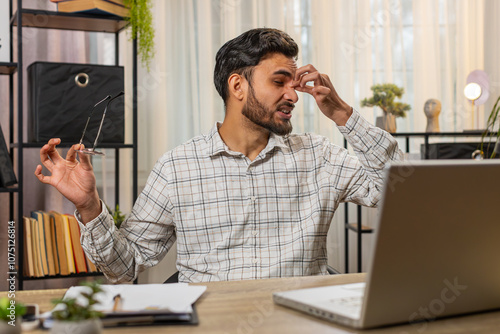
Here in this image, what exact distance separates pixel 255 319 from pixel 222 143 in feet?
2.90

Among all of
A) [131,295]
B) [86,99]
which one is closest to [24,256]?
[86,99]

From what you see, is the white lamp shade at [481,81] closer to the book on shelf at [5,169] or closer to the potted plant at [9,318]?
the book on shelf at [5,169]

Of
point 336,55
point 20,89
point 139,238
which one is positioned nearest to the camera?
point 139,238

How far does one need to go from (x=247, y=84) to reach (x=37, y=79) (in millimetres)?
963

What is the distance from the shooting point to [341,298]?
0.97 m

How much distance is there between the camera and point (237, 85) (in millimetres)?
1850

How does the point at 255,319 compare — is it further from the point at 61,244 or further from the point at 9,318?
the point at 61,244

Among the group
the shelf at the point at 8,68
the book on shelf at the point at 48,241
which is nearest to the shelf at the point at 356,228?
the book on shelf at the point at 48,241

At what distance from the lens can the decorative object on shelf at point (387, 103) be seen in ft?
9.75

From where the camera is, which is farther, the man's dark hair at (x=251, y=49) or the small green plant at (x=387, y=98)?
the small green plant at (x=387, y=98)

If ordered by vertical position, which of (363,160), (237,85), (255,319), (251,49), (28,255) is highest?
(251,49)

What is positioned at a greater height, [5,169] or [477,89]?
[477,89]

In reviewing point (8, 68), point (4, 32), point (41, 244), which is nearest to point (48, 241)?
point (41, 244)

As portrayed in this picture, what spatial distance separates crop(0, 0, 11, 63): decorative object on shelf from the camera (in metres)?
2.51
